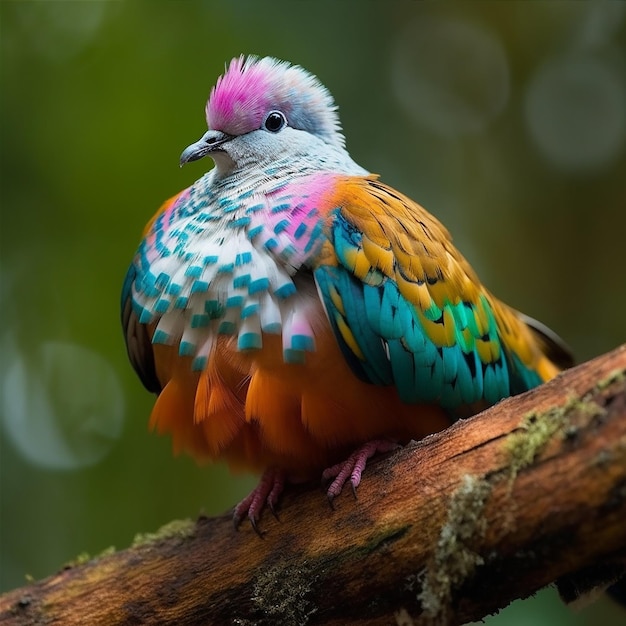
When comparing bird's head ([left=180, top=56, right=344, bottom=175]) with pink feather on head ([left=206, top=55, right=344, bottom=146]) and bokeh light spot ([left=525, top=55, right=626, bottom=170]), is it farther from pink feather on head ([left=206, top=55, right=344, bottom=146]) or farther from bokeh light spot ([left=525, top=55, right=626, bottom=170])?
bokeh light spot ([left=525, top=55, right=626, bottom=170])

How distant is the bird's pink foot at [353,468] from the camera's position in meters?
2.34

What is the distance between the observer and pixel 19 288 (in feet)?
15.3

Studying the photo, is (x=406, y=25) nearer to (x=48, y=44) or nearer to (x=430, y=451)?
(x=48, y=44)

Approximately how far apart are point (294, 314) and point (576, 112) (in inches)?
136

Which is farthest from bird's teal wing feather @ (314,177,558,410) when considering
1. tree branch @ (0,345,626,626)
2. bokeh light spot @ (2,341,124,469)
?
bokeh light spot @ (2,341,124,469)

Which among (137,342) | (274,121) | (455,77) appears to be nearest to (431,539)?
(137,342)

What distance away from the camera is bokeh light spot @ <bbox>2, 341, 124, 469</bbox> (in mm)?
4680

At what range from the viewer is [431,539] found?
202cm

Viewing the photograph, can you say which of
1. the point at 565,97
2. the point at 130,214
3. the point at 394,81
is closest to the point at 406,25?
the point at 394,81

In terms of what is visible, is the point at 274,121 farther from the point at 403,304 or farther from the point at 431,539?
the point at 431,539

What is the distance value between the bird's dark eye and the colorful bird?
0.04ft

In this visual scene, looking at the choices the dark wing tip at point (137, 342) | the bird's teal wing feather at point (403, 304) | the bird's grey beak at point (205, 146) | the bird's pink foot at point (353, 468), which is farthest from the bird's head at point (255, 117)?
the bird's pink foot at point (353, 468)

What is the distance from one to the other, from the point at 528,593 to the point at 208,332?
1210mm

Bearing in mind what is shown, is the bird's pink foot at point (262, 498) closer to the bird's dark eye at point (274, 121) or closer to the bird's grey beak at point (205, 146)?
the bird's grey beak at point (205, 146)
